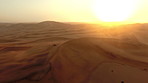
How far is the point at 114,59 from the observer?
10.5 ft

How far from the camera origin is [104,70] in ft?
8.61

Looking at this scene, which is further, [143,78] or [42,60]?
[42,60]

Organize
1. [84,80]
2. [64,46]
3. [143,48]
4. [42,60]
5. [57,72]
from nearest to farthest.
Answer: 1. [84,80]
2. [57,72]
3. [42,60]
4. [64,46]
5. [143,48]

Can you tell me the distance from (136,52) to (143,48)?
0.53 m

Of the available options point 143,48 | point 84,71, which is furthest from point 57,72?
point 143,48

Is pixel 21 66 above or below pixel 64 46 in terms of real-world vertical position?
→ below

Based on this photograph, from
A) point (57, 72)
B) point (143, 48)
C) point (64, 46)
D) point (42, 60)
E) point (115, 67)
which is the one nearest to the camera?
point (57, 72)

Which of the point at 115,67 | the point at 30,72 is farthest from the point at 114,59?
the point at 30,72

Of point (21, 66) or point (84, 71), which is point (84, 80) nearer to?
point (84, 71)

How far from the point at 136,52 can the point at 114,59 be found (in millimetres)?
1050

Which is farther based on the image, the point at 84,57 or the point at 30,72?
the point at 84,57

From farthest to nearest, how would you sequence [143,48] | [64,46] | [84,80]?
1. [143,48]
2. [64,46]
3. [84,80]

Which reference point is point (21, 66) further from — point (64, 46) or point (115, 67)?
point (115, 67)

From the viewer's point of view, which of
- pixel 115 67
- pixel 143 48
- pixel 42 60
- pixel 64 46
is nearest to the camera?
pixel 115 67
